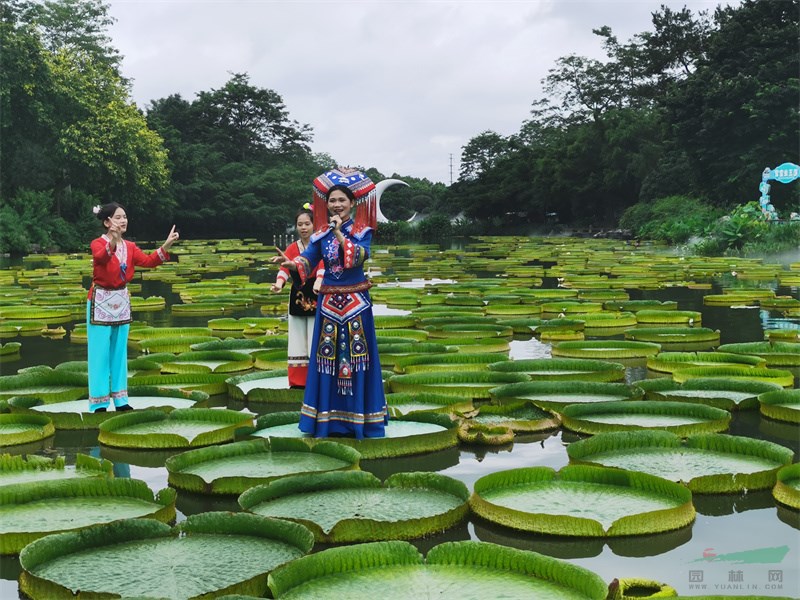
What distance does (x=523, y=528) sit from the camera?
14.8 ft

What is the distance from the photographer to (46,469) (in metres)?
5.44

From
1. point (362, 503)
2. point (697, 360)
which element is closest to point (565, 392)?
point (697, 360)

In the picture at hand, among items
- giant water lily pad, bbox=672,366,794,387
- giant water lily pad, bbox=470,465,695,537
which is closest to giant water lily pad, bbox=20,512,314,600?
giant water lily pad, bbox=470,465,695,537

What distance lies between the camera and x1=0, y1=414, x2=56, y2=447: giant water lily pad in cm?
631

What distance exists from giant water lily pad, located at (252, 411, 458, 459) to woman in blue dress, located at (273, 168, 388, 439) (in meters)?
0.13

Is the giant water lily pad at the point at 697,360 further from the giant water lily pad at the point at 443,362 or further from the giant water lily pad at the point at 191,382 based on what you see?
the giant water lily pad at the point at 191,382

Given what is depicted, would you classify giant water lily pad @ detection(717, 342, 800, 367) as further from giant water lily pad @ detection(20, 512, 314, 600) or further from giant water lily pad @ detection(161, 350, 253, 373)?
giant water lily pad @ detection(20, 512, 314, 600)

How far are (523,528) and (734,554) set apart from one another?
37.6 inches

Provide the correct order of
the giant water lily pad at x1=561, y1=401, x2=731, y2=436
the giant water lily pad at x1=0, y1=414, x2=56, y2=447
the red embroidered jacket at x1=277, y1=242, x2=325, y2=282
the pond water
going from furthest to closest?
the red embroidered jacket at x1=277, y1=242, x2=325, y2=282 → the giant water lily pad at x1=0, y1=414, x2=56, y2=447 → the giant water lily pad at x1=561, y1=401, x2=731, y2=436 → the pond water

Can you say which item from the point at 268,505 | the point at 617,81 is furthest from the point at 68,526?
the point at 617,81

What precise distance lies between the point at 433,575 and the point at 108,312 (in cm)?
393

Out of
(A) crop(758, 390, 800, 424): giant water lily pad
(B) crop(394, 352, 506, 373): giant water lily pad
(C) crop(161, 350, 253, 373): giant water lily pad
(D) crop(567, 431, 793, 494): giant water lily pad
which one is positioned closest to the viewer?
(D) crop(567, 431, 793, 494): giant water lily pad

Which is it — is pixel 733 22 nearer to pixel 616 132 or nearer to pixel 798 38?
pixel 798 38

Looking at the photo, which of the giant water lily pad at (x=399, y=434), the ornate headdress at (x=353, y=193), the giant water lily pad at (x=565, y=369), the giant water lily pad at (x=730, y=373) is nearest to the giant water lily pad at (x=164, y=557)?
the giant water lily pad at (x=399, y=434)
